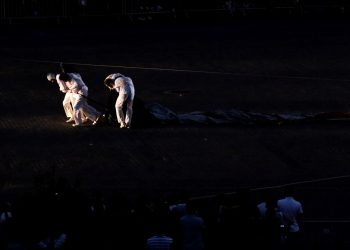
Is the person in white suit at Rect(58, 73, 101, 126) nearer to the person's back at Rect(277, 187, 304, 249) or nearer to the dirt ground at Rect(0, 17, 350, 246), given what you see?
the dirt ground at Rect(0, 17, 350, 246)

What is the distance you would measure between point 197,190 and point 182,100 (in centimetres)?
958

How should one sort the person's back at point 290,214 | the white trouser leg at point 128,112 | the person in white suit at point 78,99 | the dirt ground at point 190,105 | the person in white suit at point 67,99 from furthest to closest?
the person in white suit at point 67,99
the person in white suit at point 78,99
the white trouser leg at point 128,112
the dirt ground at point 190,105
the person's back at point 290,214

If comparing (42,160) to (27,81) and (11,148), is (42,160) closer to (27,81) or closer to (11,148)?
(11,148)

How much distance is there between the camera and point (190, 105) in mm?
31453

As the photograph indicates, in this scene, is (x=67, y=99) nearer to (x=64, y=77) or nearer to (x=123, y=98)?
(x=64, y=77)

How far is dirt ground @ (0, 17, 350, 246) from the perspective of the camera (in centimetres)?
2373

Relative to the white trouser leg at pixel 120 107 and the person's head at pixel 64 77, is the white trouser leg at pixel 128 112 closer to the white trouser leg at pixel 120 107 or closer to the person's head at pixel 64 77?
the white trouser leg at pixel 120 107

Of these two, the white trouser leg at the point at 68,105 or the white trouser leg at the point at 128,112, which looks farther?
the white trouser leg at the point at 68,105

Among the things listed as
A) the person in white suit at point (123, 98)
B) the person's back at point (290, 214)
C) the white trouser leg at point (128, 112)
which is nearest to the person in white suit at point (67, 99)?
the person in white suit at point (123, 98)

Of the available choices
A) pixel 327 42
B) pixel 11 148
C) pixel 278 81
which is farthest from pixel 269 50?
pixel 11 148

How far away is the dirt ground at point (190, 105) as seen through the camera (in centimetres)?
2373

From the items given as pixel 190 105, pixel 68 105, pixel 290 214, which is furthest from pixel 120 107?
pixel 290 214

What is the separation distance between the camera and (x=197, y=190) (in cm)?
2283

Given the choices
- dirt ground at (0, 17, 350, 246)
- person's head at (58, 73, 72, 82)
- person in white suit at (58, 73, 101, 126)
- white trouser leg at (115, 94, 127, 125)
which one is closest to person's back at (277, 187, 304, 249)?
dirt ground at (0, 17, 350, 246)
